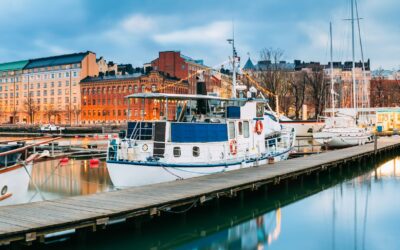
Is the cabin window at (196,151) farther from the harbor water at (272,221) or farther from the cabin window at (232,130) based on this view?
the harbor water at (272,221)

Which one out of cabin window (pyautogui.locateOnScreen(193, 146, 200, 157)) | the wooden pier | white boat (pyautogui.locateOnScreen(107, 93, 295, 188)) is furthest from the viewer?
cabin window (pyautogui.locateOnScreen(193, 146, 200, 157))

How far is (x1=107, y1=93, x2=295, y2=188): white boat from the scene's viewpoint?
21391 mm

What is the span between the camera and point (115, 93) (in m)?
110

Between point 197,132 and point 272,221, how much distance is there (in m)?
6.13

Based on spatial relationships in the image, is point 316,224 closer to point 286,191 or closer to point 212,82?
point 286,191

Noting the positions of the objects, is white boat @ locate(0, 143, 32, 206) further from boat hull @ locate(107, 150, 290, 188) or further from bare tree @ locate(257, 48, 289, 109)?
bare tree @ locate(257, 48, 289, 109)

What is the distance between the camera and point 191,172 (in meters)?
22.2

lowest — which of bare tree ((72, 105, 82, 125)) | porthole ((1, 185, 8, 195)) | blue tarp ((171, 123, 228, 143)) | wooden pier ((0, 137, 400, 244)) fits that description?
wooden pier ((0, 137, 400, 244))

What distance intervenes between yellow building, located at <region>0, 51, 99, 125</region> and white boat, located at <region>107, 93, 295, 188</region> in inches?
3764

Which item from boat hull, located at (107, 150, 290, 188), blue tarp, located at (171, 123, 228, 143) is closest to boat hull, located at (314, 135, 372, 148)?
blue tarp, located at (171, 123, 228, 143)

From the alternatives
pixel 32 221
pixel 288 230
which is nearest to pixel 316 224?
pixel 288 230

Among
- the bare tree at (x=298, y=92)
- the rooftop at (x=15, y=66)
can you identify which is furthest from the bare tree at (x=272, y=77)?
the rooftop at (x=15, y=66)

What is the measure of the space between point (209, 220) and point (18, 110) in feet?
408

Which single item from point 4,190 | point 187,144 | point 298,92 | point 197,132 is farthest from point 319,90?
point 4,190
